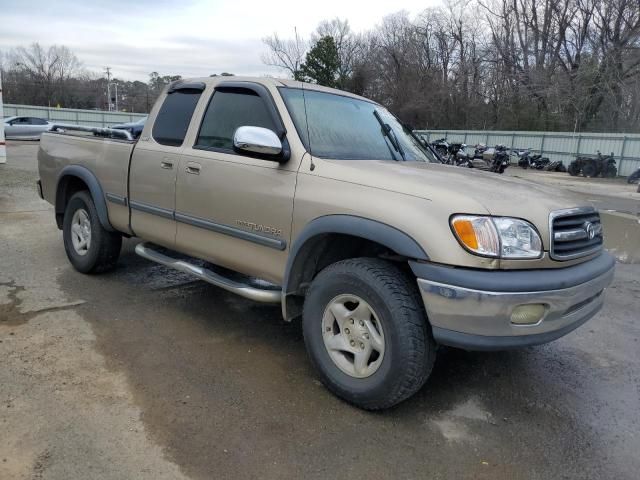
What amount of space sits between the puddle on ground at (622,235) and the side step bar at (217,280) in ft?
18.7

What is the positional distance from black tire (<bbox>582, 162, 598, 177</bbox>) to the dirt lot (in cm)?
2112

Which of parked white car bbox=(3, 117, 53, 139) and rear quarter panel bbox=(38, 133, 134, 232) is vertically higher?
rear quarter panel bbox=(38, 133, 134, 232)

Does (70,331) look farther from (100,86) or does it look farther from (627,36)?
(100,86)

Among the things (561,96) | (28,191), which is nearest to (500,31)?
(561,96)

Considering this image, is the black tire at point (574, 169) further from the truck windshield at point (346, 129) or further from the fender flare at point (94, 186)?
the fender flare at point (94, 186)

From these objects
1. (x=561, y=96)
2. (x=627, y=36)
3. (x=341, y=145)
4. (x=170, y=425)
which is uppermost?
(x=627, y=36)

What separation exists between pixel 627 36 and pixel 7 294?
42487 mm

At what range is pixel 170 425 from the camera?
2.91 meters

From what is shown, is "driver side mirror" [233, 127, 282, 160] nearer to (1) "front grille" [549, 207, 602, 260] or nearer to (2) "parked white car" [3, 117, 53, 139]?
(1) "front grille" [549, 207, 602, 260]

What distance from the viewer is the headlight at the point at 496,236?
2678 millimetres

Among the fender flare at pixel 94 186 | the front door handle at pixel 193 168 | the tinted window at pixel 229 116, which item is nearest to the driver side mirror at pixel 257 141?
the tinted window at pixel 229 116

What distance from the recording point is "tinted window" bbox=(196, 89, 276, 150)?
151 inches

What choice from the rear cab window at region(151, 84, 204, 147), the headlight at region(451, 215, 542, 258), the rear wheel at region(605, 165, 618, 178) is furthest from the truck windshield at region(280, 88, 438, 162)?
the rear wheel at region(605, 165, 618, 178)

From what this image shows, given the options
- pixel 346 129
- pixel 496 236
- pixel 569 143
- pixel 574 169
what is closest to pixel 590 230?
pixel 496 236
